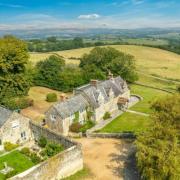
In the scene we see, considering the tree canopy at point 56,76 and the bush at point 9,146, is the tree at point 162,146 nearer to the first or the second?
the bush at point 9,146

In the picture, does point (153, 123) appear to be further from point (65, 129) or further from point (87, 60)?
point (87, 60)

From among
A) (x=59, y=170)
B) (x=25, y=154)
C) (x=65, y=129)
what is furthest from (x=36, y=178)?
(x=65, y=129)

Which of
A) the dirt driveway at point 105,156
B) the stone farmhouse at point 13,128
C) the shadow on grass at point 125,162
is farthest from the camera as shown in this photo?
the stone farmhouse at point 13,128

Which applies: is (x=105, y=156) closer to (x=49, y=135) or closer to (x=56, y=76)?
(x=49, y=135)

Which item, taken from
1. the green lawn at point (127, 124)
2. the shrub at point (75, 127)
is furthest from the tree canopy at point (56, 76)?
the shrub at point (75, 127)

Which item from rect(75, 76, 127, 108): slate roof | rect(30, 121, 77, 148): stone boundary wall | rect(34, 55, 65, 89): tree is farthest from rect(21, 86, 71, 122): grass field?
rect(30, 121, 77, 148): stone boundary wall

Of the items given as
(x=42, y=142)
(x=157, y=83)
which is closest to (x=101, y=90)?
(x=42, y=142)
